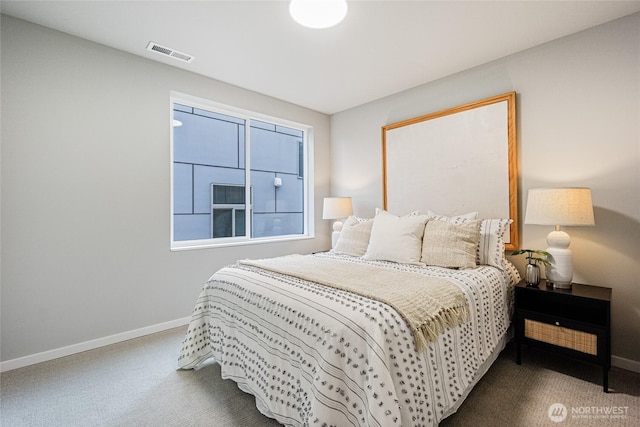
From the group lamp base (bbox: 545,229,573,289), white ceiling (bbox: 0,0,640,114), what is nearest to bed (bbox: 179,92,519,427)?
lamp base (bbox: 545,229,573,289)

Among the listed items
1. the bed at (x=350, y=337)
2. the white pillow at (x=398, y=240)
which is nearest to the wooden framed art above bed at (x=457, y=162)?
the bed at (x=350, y=337)

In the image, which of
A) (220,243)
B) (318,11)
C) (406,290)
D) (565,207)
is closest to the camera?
(406,290)

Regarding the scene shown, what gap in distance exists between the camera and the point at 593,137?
7.53ft

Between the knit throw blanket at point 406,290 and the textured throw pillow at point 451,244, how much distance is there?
0.39 metres

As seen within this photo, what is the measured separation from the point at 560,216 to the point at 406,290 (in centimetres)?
131

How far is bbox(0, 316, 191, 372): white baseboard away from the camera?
2.18m

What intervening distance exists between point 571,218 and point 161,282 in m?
3.41

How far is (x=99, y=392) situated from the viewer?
189 cm

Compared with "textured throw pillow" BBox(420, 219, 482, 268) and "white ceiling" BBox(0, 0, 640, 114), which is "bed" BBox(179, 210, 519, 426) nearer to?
"textured throw pillow" BBox(420, 219, 482, 268)

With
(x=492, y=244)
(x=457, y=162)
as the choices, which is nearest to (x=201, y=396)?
(x=492, y=244)

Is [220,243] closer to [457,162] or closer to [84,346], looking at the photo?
[84,346]

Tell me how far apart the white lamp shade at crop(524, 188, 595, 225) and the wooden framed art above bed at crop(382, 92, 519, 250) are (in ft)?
1.71

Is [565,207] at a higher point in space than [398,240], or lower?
higher

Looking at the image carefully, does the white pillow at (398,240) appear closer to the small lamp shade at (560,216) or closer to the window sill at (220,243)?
the small lamp shade at (560,216)
